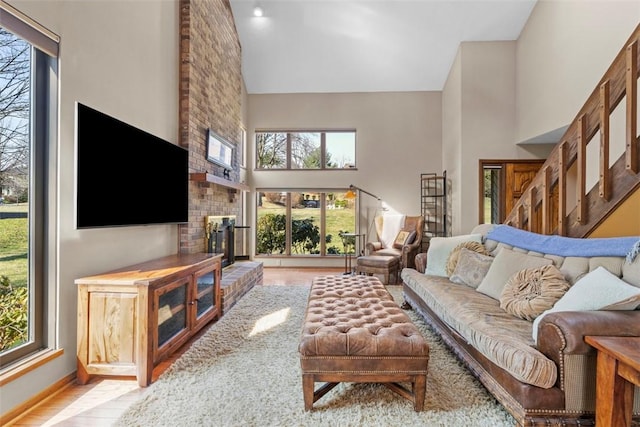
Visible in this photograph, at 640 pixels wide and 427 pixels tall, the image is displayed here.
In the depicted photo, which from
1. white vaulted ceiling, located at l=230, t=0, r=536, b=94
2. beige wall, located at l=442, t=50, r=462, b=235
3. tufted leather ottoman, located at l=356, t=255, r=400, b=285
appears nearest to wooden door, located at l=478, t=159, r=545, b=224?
beige wall, located at l=442, t=50, r=462, b=235

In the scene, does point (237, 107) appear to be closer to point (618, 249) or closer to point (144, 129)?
point (144, 129)

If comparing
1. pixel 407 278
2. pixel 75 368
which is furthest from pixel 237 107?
pixel 75 368

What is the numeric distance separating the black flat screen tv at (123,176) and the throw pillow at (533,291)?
2.89m

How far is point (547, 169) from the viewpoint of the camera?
292 cm

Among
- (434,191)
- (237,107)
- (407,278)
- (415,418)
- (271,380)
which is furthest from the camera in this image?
(434,191)

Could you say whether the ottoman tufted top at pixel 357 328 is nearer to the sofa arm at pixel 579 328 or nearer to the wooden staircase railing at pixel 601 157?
the sofa arm at pixel 579 328

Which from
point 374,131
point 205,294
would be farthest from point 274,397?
point 374,131

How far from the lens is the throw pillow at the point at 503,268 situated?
2373 mm

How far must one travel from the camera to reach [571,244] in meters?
2.24

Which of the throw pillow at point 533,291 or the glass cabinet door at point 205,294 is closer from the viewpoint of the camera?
the throw pillow at point 533,291

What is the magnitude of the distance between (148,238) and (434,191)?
5.12 m

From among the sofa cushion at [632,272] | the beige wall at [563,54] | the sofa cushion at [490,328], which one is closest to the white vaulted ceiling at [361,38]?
the beige wall at [563,54]

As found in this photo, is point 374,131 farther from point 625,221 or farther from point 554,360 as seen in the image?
point 554,360

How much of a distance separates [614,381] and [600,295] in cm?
46
